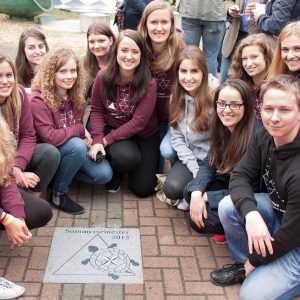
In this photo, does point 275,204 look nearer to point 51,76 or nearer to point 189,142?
point 189,142

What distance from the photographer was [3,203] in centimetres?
278

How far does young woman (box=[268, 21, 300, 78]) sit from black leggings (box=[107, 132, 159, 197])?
126 cm

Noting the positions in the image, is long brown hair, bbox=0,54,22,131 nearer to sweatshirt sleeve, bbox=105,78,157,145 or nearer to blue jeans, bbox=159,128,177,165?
sweatshirt sleeve, bbox=105,78,157,145

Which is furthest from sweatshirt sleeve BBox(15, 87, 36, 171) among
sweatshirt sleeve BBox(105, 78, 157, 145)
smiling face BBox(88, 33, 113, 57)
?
smiling face BBox(88, 33, 113, 57)

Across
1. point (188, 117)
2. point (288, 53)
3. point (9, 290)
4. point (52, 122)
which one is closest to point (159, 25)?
point (188, 117)

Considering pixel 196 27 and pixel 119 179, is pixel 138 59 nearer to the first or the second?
pixel 119 179

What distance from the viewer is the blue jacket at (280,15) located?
12.0ft

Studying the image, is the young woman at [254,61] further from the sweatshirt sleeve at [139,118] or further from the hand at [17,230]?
the hand at [17,230]

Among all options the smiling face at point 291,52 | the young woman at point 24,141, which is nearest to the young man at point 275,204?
the smiling face at point 291,52

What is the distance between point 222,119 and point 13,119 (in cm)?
153

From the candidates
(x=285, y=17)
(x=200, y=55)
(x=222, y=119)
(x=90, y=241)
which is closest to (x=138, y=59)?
(x=200, y=55)

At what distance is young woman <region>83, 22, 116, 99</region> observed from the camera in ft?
13.0

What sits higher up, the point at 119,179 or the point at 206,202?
the point at 206,202

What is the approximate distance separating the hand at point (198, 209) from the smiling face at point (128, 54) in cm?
123
